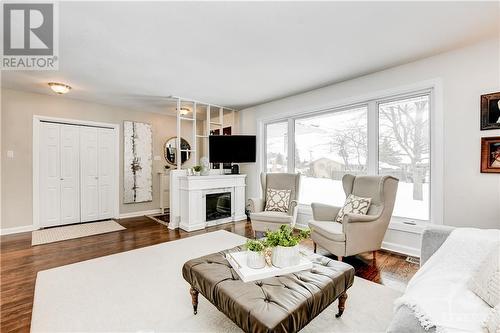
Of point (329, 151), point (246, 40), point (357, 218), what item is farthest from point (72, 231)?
point (329, 151)

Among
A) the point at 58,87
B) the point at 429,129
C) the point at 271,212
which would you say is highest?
the point at 58,87

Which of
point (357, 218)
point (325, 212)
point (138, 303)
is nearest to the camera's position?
point (138, 303)

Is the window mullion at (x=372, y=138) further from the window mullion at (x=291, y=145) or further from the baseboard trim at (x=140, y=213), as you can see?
the baseboard trim at (x=140, y=213)

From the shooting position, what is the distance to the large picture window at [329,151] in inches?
145

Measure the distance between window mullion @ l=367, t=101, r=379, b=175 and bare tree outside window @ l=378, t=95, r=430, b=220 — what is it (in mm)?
61

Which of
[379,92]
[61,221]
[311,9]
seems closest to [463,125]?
[379,92]

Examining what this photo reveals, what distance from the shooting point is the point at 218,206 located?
486cm

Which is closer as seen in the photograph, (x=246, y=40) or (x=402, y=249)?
(x=246, y=40)

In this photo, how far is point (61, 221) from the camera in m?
4.55

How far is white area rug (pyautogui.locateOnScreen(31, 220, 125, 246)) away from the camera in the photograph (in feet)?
12.2

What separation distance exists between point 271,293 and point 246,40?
2382 millimetres

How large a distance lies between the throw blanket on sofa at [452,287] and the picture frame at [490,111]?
1.55m

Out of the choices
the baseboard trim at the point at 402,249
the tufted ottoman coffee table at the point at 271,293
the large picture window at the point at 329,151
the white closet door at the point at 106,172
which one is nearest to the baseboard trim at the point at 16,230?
the white closet door at the point at 106,172

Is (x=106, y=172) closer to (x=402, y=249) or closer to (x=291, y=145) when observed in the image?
(x=291, y=145)
